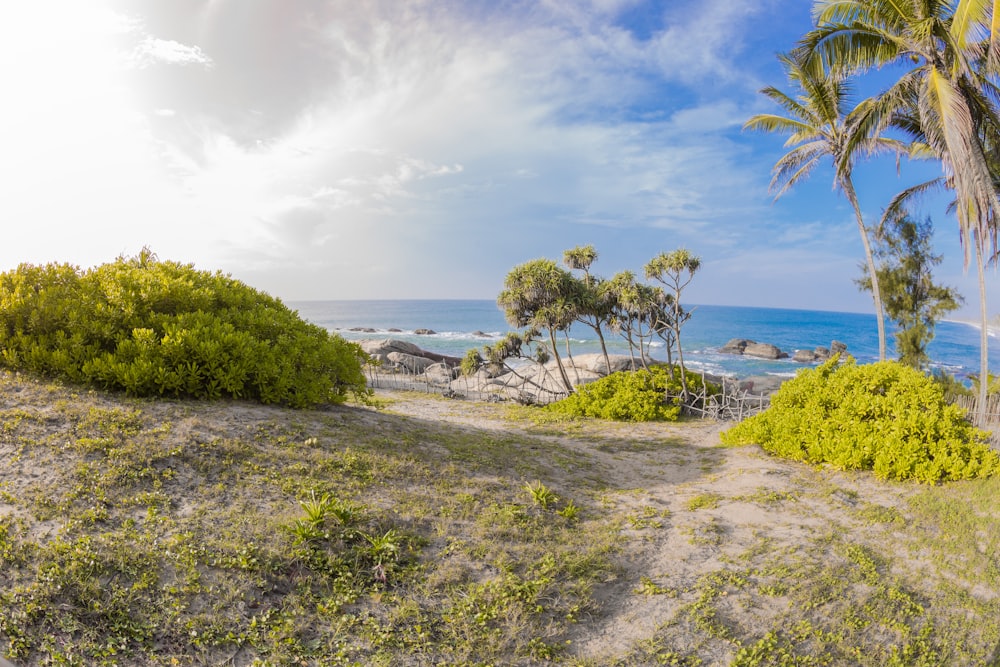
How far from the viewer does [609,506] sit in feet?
20.9

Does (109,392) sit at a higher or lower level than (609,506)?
higher

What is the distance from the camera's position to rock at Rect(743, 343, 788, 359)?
52.0 meters

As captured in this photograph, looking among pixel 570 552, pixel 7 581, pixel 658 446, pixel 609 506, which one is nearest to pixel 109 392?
pixel 7 581

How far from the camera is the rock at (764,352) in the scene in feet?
171

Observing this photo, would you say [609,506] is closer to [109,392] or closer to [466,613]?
[466,613]

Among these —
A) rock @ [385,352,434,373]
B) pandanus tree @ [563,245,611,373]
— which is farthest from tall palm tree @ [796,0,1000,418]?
rock @ [385,352,434,373]

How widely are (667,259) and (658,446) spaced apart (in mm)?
8163

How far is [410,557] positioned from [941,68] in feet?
52.4

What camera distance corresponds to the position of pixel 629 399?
15.1 meters

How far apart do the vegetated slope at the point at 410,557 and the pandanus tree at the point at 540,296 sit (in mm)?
10000

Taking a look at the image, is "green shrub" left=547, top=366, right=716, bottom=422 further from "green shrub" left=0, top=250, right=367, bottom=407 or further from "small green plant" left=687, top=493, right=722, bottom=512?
"green shrub" left=0, top=250, right=367, bottom=407

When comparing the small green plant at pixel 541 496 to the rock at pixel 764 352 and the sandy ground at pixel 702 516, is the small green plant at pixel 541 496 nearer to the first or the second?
the sandy ground at pixel 702 516

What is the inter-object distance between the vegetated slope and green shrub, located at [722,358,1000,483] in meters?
0.57

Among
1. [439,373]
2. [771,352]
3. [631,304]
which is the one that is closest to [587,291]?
[631,304]
